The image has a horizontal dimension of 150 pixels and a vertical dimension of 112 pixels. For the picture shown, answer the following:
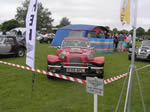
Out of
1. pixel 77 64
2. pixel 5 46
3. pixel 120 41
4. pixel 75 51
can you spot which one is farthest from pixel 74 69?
pixel 120 41

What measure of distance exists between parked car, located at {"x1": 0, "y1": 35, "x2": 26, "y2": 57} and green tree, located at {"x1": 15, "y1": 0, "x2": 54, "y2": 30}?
6664 cm

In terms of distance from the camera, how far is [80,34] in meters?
18.0

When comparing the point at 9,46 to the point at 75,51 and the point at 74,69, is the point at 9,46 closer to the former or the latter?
the point at 75,51

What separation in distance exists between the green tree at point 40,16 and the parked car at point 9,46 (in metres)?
66.6

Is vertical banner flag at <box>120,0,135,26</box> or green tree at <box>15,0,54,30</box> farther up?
green tree at <box>15,0,54,30</box>

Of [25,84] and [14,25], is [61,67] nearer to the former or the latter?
[25,84]

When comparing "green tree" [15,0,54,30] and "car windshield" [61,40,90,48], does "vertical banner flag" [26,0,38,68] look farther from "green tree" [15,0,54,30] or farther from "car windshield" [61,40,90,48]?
"green tree" [15,0,54,30]

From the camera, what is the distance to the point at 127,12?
3133 millimetres

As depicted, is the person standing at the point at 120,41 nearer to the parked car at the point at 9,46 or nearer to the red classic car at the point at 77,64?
the parked car at the point at 9,46

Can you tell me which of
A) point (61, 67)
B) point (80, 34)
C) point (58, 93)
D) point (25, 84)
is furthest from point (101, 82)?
point (80, 34)

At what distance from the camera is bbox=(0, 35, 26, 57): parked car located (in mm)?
10361

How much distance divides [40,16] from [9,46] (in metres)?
69.7

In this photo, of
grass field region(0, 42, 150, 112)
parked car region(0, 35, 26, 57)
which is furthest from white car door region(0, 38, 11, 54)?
grass field region(0, 42, 150, 112)

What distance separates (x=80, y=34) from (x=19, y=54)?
8020 mm
